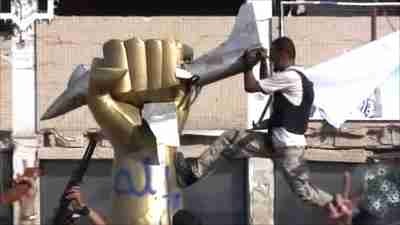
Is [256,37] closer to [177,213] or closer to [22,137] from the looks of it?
[177,213]

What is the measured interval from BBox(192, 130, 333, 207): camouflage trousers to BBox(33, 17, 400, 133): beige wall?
13.7 ft

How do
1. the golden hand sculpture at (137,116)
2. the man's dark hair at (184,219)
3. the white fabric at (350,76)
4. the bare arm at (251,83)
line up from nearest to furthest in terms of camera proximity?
the man's dark hair at (184,219) < the golden hand sculpture at (137,116) < the bare arm at (251,83) < the white fabric at (350,76)

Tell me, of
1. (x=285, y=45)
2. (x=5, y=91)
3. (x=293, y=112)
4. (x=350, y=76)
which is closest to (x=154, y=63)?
(x=285, y=45)

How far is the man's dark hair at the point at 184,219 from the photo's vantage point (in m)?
5.77

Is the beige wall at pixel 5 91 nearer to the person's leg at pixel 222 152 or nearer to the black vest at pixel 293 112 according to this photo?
the person's leg at pixel 222 152

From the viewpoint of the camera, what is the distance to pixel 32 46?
10836 millimetres

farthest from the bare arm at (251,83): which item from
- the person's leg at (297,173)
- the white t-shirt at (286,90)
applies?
the person's leg at (297,173)

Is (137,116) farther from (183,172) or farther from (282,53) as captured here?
(282,53)

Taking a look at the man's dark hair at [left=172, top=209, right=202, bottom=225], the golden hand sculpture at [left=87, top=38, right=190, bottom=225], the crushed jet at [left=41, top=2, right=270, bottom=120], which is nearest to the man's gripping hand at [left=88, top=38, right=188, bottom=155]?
the golden hand sculpture at [left=87, top=38, right=190, bottom=225]

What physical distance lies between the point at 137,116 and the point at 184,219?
0.81 metres

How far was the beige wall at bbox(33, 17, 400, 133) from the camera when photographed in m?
10.8

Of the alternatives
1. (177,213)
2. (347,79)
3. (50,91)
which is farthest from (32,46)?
(177,213)

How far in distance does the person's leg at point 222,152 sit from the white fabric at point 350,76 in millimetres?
801

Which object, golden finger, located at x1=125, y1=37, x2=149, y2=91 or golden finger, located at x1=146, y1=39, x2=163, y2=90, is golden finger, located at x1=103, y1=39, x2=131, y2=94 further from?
golden finger, located at x1=146, y1=39, x2=163, y2=90
